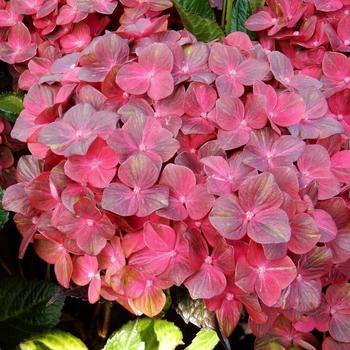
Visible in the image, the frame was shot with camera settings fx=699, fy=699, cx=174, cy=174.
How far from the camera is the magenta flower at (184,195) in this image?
36.9 inches

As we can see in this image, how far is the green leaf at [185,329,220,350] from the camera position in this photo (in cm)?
121

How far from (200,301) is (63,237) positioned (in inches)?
9.9

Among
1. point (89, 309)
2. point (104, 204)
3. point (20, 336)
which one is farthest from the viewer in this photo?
point (89, 309)

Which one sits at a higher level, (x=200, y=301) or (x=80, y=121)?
(x=80, y=121)

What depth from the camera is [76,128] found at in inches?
39.5

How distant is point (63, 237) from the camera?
3.37ft

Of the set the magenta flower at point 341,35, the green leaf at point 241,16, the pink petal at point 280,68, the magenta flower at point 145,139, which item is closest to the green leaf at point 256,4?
the green leaf at point 241,16

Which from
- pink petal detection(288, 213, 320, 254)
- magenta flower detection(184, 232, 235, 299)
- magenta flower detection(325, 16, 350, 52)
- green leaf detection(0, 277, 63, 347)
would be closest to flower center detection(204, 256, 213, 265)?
magenta flower detection(184, 232, 235, 299)

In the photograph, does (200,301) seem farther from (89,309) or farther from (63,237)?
(89,309)

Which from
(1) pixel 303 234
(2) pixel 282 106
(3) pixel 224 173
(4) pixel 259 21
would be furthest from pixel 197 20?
(1) pixel 303 234

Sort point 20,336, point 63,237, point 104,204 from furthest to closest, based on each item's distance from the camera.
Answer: point 20,336 < point 63,237 < point 104,204

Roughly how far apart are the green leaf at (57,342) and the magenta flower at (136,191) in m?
0.38

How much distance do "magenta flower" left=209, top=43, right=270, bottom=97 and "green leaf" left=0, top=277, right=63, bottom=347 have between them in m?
0.51

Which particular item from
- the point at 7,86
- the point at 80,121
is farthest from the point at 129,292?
the point at 7,86
